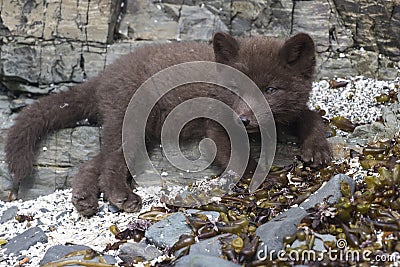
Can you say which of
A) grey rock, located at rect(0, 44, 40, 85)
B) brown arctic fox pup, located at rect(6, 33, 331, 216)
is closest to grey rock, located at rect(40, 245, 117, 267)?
brown arctic fox pup, located at rect(6, 33, 331, 216)

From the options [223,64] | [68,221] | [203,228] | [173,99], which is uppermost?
[223,64]

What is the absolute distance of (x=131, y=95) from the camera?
5379 mm

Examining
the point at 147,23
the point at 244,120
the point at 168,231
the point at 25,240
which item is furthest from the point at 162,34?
the point at 168,231

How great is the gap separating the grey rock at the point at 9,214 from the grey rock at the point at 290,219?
2.46 m

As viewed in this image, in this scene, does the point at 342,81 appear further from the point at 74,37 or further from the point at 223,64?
the point at 74,37

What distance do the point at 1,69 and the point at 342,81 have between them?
3807mm

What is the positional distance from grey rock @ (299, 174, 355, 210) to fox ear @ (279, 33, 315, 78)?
1251mm

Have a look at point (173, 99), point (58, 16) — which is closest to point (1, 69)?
point (58, 16)

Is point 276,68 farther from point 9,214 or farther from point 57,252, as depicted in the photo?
point 9,214

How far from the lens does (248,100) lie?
4.70m

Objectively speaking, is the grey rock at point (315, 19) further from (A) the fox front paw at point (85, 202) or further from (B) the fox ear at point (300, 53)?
(A) the fox front paw at point (85, 202)

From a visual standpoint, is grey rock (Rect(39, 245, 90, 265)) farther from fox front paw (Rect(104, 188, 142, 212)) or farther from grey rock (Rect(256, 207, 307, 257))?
grey rock (Rect(256, 207, 307, 257))

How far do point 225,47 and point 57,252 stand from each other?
2168mm

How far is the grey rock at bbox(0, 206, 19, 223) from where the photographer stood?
5070 millimetres
